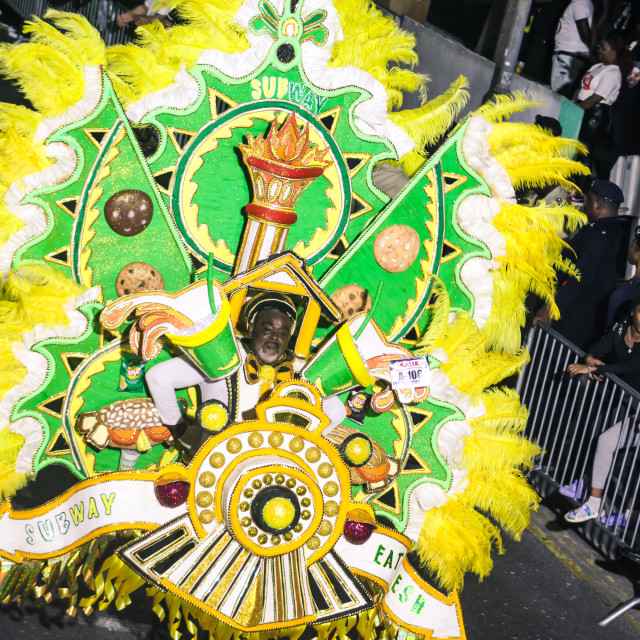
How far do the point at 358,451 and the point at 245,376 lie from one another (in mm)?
519

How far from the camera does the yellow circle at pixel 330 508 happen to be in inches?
130

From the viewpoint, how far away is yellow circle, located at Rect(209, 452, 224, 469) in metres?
3.19

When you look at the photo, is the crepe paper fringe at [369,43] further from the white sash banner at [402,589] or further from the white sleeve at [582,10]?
the white sleeve at [582,10]

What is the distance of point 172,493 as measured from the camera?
3.25m

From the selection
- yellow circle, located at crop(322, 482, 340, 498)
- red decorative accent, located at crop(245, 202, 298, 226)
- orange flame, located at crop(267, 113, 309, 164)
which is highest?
orange flame, located at crop(267, 113, 309, 164)

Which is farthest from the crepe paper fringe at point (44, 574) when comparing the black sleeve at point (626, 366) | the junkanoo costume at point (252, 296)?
the black sleeve at point (626, 366)

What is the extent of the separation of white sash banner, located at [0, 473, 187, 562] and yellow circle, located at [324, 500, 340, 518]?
53cm

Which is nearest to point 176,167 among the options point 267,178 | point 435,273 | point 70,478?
point 267,178

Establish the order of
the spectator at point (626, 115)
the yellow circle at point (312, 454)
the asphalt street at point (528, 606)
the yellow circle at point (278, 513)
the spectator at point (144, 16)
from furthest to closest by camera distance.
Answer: the spectator at point (626, 115), the spectator at point (144, 16), the asphalt street at point (528, 606), the yellow circle at point (312, 454), the yellow circle at point (278, 513)

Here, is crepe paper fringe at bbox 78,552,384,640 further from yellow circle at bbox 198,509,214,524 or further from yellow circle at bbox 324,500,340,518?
yellow circle at bbox 324,500,340,518

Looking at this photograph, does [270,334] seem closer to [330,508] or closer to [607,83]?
[330,508]

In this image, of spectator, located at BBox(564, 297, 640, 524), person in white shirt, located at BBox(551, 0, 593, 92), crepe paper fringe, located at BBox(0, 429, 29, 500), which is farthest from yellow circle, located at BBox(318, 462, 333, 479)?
person in white shirt, located at BBox(551, 0, 593, 92)

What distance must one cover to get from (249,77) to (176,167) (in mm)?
486

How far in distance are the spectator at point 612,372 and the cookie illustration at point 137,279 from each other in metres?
2.72
